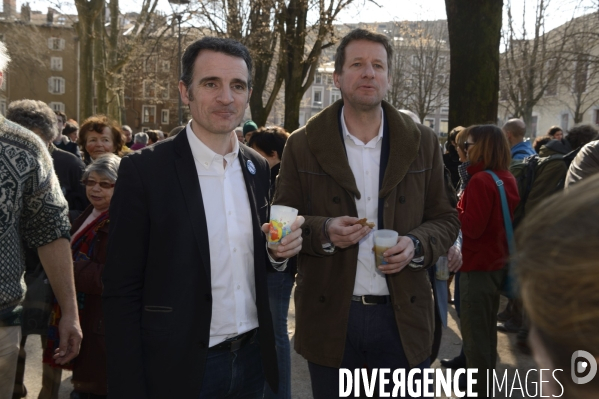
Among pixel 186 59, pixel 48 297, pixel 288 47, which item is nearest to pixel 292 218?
pixel 186 59

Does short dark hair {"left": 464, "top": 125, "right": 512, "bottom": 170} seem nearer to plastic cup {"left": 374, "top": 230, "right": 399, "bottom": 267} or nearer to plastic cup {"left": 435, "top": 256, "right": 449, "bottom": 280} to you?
plastic cup {"left": 435, "top": 256, "right": 449, "bottom": 280}

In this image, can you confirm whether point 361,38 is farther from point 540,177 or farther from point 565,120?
point 565,120

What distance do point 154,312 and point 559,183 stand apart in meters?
4.89

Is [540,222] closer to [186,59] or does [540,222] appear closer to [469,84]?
[186,59]

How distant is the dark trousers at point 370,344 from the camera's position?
2.93 metres

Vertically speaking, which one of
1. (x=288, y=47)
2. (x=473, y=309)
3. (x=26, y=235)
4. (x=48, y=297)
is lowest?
(x=473, y=309)

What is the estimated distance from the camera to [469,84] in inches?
314

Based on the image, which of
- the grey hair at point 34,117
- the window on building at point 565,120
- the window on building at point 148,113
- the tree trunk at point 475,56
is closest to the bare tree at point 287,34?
the tree trunk at point 475,56

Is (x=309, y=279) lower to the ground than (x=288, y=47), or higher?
lower

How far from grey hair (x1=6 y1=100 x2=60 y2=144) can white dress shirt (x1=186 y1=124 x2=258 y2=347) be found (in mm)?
2586

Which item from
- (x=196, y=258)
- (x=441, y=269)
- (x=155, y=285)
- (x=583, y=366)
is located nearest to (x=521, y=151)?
(x=441, y=269)

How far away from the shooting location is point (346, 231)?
105 inches

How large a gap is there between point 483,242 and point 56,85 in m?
72.0

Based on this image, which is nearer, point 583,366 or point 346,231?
point 583,366
